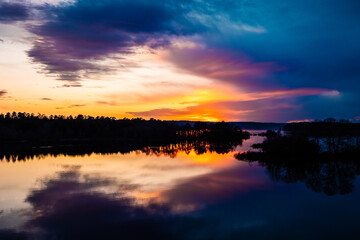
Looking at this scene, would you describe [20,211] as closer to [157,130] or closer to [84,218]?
[84,218]

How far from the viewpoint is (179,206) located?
1925cm

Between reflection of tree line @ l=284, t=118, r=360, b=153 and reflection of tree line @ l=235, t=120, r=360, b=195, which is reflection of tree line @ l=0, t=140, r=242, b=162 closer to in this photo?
reflection of tree line @ l=235, t=120, r=360, b=195

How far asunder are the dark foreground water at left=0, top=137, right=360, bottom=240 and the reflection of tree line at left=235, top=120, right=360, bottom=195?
1.44 feet

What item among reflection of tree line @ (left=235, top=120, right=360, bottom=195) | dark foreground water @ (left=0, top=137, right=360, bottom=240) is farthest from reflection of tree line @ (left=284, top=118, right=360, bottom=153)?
dark foreground water @ (left=0, top=137, right=360, bottom=240)

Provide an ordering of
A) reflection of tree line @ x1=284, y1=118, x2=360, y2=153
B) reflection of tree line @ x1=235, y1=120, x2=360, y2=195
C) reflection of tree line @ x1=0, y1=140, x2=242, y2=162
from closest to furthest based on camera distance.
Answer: reflection of tree line @ x1=235, y1=120, x2=360, y2=195 < reflection of tree line @ x1=284, y1=118, x2=360, y2=153 < reflection of tree line @ x1=0, y1=140, x2=242, y2=162

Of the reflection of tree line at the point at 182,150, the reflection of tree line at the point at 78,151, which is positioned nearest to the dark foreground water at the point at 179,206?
the reflection of tree line at the point at 78,151

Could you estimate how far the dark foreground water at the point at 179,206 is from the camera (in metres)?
14.7

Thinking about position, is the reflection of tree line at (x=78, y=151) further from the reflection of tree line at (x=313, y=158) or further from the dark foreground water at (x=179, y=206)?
the dark foreground water at (x=179, y=206)

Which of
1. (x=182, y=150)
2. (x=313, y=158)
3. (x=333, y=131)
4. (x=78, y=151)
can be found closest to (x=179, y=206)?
(x=313, y=158)

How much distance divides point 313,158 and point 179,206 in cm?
2906

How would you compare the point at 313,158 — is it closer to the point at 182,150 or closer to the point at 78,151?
the point at 182,150

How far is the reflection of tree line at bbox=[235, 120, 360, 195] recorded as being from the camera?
1186 inches

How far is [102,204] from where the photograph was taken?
19703mm

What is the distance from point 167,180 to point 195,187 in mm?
4289
